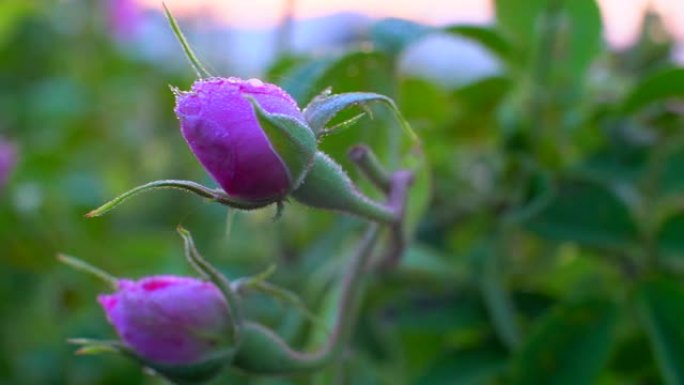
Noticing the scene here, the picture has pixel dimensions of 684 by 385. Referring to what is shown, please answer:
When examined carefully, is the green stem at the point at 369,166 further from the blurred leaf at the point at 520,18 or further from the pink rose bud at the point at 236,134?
the blurred leaf at the point at 520,18

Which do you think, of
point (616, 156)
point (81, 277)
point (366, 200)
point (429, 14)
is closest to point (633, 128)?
point (616, 156)

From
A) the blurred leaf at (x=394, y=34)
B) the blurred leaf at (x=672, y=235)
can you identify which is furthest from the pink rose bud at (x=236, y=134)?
the blurred leaf at (x=672, y=235)

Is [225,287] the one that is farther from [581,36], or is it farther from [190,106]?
[581,36]

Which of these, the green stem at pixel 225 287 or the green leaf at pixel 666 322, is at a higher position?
the green stem at pixel 225 287

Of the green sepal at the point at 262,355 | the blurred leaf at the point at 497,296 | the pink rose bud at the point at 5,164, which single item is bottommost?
the pink rose bud at the point at 5,164

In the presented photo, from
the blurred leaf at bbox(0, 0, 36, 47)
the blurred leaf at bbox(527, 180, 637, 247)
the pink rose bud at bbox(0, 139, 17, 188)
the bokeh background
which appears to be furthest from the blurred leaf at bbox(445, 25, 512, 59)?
the blurred leaf at bbox(0, 0, 36, 47)

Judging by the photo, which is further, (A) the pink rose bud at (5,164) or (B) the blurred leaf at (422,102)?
(A) the pink rose bud at (5,164)

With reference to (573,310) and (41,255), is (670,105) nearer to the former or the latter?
(573,310)

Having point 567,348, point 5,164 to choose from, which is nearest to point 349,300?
point 567,348
